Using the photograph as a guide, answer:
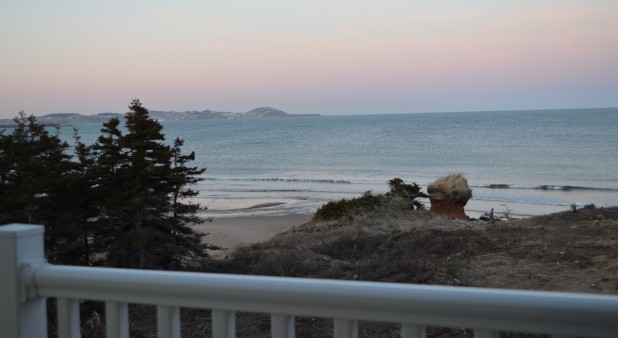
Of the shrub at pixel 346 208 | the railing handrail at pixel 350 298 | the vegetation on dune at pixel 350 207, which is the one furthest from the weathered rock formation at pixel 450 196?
the railing handrail at pixel 350 298

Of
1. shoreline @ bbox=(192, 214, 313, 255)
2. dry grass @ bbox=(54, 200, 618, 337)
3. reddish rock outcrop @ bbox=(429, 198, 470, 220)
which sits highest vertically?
dry grass @ bbox=(54, 200, 618, 337)

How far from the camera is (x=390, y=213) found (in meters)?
13.2

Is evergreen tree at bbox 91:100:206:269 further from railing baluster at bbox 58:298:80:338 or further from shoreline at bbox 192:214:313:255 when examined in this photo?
railing baluster at bbox 58:298:80:338

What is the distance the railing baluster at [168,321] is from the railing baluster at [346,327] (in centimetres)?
53

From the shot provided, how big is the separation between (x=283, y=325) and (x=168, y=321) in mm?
397

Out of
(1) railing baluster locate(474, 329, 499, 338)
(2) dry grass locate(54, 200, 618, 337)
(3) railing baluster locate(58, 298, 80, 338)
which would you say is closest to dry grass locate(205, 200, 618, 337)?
(2) dry grass locate(54, 200, 618, 337)

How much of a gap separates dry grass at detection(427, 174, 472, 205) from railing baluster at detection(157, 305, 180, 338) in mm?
18079

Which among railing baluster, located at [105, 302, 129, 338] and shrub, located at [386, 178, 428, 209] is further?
shrub, located at [386, 178, 428, 209]

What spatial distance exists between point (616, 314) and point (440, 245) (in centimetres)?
687

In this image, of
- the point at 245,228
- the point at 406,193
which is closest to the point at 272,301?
the point at 406,193

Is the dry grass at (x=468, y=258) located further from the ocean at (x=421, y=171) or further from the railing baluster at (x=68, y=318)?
the ocean at (x=421, y=171)

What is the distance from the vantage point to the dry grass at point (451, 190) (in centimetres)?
1917

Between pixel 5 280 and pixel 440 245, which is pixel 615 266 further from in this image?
pixel 5 280

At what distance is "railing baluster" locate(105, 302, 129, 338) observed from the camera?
6.13ft
